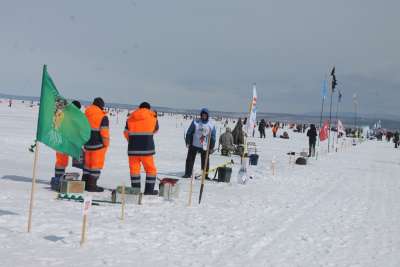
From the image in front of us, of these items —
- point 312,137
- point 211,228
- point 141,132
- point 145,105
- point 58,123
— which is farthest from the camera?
point 312,137

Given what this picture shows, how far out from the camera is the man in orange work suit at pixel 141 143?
10000mm

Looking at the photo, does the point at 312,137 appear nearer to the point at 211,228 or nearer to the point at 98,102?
the point at 98,102

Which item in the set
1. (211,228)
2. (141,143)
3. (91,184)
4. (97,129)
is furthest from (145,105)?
(211,228)

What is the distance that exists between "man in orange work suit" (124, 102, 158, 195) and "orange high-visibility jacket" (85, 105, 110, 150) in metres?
0.48

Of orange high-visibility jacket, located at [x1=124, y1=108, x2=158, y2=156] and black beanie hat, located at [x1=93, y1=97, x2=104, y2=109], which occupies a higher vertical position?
black beanie hat, located at [x1=93, y1=97, x2=104, y2=109]

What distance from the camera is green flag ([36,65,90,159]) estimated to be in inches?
278

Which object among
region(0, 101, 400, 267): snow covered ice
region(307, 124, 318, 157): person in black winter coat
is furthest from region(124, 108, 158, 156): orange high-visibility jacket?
region(307, 124, 318, 157): person in black winter coat

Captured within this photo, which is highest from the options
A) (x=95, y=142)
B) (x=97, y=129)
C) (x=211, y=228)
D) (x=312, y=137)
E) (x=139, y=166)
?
(x=312, y=137)

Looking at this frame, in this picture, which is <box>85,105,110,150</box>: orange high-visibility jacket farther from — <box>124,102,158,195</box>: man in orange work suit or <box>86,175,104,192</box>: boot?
<box>86,175,104,192</box>: boot

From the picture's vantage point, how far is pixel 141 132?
10.1 meters

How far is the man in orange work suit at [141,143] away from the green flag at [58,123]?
1.79 meters

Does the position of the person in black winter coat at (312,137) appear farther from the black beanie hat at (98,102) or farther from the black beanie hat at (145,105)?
the black beanie hat at (98,102)

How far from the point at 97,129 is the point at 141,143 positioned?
0.89 m

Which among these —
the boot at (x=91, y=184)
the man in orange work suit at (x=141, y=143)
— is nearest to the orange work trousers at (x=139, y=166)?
the man in orange work suit at (x=141, y=143)
